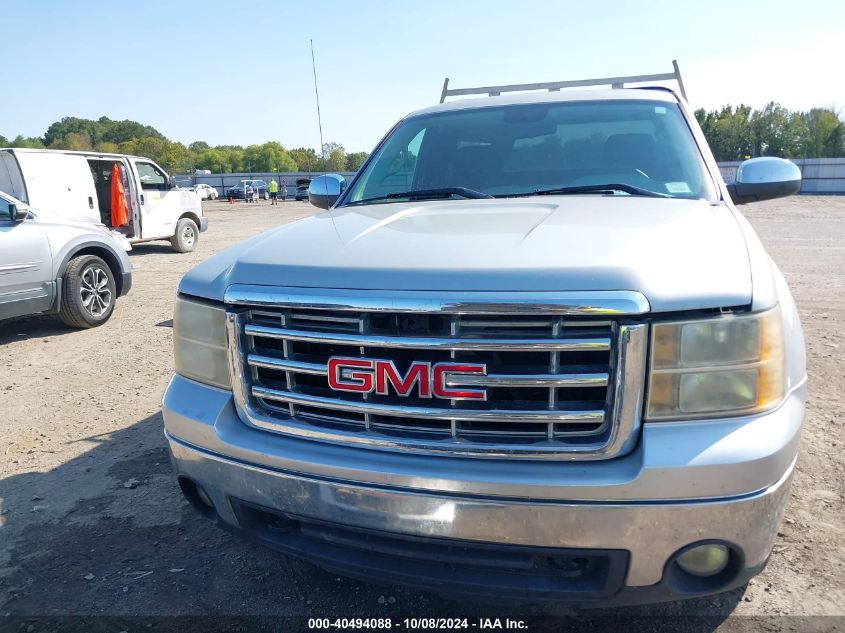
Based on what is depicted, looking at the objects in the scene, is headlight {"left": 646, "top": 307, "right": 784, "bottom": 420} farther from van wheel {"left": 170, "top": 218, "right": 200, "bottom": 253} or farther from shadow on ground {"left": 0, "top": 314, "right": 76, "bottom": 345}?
van wheel {"left": 170, "top": 218, "right": 200, "bottom": 253}

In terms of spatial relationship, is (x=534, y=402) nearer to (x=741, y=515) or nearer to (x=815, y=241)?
(x=741, y=515)

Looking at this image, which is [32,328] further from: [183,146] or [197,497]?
[183,146]

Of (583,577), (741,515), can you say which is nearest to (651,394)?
(741,515)

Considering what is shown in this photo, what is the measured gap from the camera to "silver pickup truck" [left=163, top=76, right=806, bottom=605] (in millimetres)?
1628

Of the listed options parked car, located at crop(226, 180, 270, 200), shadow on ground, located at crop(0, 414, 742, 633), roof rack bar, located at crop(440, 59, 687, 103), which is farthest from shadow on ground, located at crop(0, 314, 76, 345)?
parked car, located at crop(226, 180, 270, 200)

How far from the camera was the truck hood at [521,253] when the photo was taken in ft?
5.42

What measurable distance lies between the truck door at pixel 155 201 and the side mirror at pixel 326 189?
9859 millimetres

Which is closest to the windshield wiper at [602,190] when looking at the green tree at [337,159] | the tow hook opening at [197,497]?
the tow hook opening at [197,497]

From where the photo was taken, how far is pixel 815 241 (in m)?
12.2

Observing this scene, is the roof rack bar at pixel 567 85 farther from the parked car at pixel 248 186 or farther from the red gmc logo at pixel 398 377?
the parked car at pixel 248 186

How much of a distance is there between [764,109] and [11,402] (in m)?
89.5

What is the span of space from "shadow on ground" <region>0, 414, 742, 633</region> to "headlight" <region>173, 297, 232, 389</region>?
0.89 meters

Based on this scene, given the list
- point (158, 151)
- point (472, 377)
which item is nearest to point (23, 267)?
point (472, 377)

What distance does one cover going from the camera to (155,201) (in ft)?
42.1
